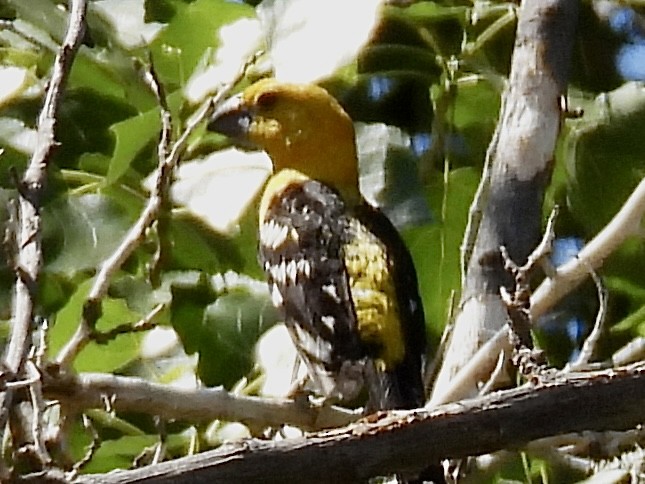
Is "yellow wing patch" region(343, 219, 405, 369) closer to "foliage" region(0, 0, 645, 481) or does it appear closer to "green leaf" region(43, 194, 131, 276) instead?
"foliage" region(0, 0, 645, 481)

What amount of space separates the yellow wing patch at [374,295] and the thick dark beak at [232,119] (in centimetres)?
35

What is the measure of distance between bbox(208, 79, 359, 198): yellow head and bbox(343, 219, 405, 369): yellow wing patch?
0.30 m

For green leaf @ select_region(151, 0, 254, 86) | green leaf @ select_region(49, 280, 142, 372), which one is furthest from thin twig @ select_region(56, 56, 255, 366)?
green leaf @ select_region(151, 0, 254, 86)

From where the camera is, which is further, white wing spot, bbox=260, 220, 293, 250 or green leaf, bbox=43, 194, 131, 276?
white wing spot, bbox=260, 220, 293, 250

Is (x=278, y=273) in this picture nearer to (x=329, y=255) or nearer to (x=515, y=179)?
(x=329, y=255)

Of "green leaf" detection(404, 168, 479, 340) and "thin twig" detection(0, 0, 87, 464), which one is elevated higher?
"thin twig" detection(0, 0, 87, 464)

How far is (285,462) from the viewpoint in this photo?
1.48 metres

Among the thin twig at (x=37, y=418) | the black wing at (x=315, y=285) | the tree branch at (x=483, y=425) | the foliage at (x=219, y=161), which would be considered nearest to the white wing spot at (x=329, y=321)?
the black wing at (x=315, y=285)

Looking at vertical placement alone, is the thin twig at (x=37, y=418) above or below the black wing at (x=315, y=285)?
above

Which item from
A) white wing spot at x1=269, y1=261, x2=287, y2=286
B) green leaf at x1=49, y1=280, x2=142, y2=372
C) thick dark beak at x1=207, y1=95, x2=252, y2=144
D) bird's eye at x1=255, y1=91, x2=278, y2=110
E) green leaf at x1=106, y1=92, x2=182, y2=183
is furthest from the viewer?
bird's eye at x1=255, y1=91, x2=278, y2=110

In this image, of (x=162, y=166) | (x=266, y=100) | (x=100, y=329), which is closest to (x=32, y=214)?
(x=162, y=166)

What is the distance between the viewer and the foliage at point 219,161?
2771 mm

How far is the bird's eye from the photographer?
334 centimetres

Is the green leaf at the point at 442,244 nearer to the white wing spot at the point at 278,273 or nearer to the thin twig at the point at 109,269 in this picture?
the white wing spot at the point at 278,273
